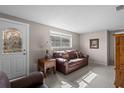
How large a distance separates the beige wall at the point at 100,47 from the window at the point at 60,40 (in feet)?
3.72

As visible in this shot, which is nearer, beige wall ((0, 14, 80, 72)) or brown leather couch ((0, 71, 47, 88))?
brown leather couch ((0, 71, 47, 88))

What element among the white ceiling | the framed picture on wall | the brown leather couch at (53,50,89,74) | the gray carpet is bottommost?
the gray carpet

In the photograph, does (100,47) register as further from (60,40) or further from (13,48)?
(13,48)

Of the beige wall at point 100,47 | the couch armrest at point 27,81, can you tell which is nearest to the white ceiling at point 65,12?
the couch armrest at point 27,81

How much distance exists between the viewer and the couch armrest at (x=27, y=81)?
1.54 meters

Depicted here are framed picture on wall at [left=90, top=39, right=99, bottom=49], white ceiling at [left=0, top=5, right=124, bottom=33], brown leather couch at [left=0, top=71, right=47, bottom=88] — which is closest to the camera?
brown leather couch at [left=0, top=71, right=47, bottom=88]

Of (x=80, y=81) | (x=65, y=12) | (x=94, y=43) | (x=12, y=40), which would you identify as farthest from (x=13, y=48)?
(x=94, y=43)

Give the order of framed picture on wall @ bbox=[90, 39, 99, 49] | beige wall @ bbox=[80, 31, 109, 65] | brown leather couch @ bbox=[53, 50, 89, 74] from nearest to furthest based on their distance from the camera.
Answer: brown leather couch @ bbox=[53, 50, 89, 74]
beige wall @ bbox=[80, 31, 109, 65]
framed picture on wall @ bbox=[90, 39, 99, 49]

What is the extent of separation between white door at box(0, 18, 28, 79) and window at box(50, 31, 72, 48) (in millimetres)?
1519

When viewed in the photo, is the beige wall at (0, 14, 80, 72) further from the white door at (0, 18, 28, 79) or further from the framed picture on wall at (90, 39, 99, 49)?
the framed picture on wall at (90, 39, 99, 49)

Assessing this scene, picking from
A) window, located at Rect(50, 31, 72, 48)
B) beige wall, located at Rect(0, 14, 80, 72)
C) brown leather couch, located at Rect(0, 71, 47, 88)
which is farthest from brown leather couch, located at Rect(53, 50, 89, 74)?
brown leather couch, located at Rect(0, 71, 47, 88)

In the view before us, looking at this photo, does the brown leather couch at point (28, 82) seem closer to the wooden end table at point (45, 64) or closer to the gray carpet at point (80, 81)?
the gray carpet at point (80, 81)

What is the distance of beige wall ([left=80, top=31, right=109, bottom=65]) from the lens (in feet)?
16.8
